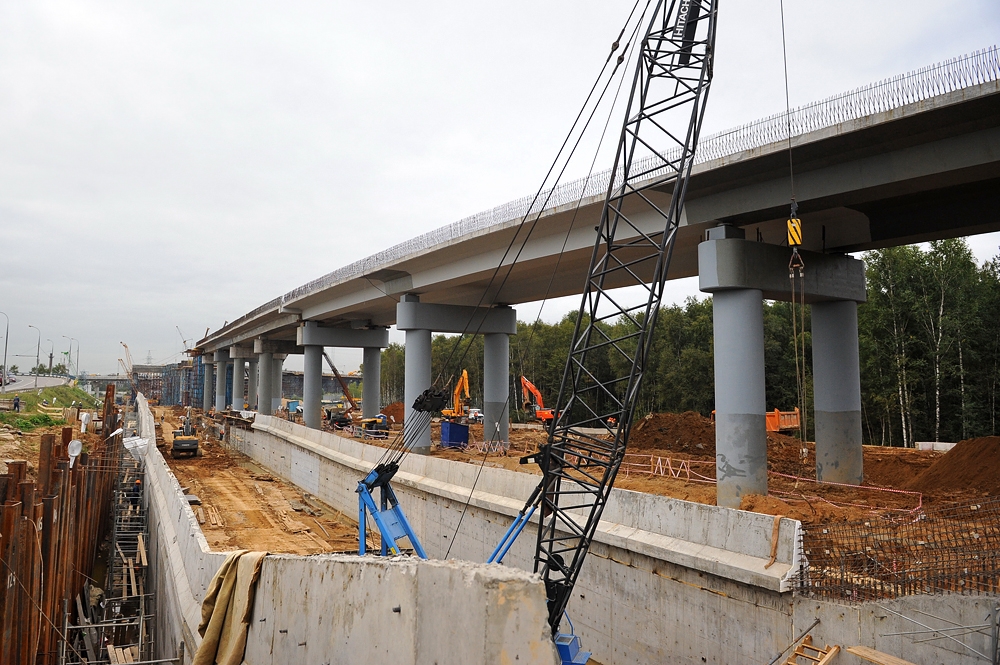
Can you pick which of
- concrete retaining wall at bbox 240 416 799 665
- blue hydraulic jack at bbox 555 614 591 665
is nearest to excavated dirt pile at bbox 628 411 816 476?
concrete retaining wall at bbox 240 416 799 665

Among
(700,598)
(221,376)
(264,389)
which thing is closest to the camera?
(700,598)

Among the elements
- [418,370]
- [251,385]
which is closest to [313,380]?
[418,370]

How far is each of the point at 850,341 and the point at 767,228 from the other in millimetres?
4458

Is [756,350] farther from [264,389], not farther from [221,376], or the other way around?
[221,376]

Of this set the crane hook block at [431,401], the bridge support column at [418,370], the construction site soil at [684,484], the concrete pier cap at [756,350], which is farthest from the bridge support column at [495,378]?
the concrete pier cap at [756,350]

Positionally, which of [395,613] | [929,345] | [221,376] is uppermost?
[929,345]

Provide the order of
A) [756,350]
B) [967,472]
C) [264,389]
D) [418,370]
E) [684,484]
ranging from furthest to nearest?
[264,389] → [418,370] → [684,484] → [967,472] → [756,350]

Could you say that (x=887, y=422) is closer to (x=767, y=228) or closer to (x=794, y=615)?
(x=767, y=228)

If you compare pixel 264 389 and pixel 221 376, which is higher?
pixel 221 376

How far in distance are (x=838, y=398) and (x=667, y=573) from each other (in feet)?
34.7

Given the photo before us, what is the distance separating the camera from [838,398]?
66.3 feet

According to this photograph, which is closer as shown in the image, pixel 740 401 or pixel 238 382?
pixel 740 401

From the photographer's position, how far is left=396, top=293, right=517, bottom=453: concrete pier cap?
3284 centimetres

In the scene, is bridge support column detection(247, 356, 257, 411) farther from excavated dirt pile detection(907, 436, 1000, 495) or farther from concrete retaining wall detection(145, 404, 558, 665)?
concrete retaining wall detection(145, 404, 558, 665)
